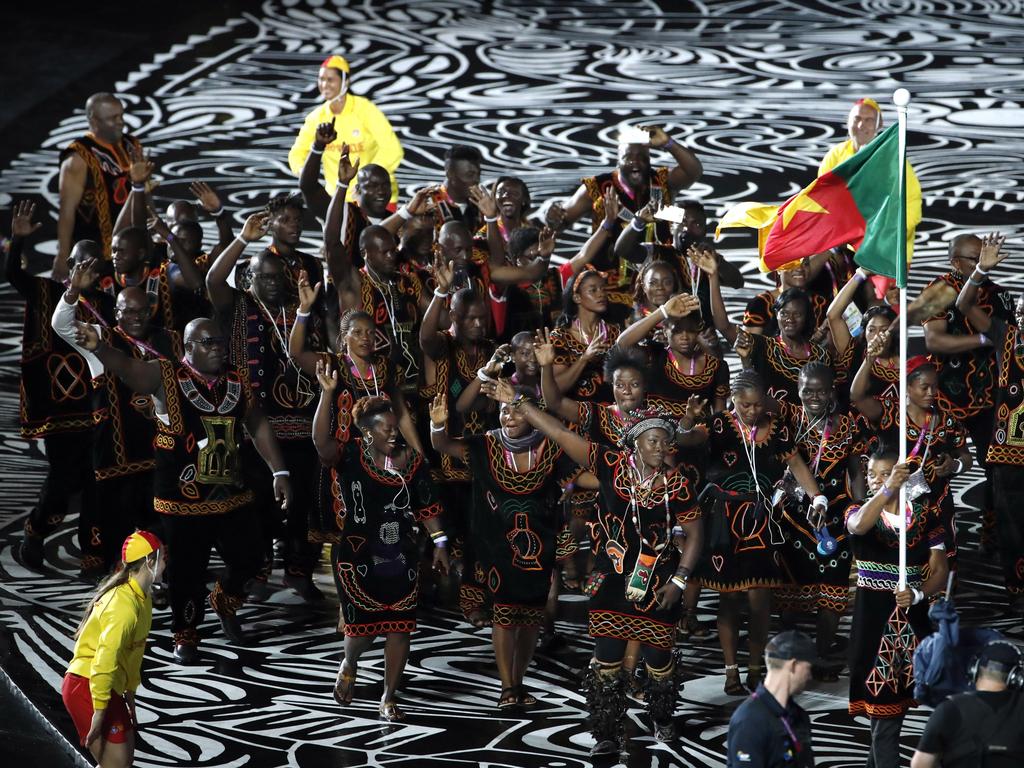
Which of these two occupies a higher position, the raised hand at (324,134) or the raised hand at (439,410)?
the raised hand at (324,134)

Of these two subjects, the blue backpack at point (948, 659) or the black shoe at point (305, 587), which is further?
the black shoe at point (305, 587)

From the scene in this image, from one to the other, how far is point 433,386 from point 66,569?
8.57 ft

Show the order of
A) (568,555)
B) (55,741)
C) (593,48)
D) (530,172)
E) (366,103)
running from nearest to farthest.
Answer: (55,741)
(568,555)
(366,103)
(530,172)
(593,48)

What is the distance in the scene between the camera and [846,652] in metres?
10.5

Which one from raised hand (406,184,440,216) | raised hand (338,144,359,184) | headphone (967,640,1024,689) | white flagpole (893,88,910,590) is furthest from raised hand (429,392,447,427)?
headphone (967,640,1024,689)

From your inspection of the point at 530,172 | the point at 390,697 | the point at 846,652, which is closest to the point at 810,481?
the point at 846,652

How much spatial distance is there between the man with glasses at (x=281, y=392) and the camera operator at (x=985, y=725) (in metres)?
4.98

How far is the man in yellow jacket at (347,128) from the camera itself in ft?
45.9

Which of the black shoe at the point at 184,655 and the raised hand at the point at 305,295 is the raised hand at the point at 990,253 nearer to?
the raised hand at the point at 305,295

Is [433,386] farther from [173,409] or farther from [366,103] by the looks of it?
[366,103]

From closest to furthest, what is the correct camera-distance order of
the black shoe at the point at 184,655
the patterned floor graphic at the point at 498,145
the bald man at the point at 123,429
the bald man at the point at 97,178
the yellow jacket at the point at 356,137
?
the patterned floor graphic at the point at 498,145 < the black shoe at the point at 184,655 < the bald man at the point at 123,429 < the bald man at the point at 97,178 < the yellow jacket at the point at 356,137

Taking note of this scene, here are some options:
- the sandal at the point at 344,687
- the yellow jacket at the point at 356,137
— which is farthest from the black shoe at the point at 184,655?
the yellow jacket at the point at 356,137

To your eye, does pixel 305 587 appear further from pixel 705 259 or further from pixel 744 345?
pixel 705 259

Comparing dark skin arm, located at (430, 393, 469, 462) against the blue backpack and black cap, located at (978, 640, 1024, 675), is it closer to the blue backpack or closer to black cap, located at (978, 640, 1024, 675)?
the blue backpack
